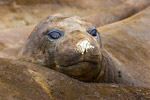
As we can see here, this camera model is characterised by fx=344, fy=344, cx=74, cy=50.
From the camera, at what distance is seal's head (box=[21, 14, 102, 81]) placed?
2.98m

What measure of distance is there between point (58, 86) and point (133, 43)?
Answer: 263cm

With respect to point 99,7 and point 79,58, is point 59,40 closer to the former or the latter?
point 79,58

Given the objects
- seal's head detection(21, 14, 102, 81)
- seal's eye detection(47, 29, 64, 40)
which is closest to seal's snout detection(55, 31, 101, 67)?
seal's head detection(21, 14, 102, 81)

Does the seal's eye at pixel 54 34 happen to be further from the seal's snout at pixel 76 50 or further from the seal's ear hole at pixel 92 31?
the seal's ear hole at pixel 92 31

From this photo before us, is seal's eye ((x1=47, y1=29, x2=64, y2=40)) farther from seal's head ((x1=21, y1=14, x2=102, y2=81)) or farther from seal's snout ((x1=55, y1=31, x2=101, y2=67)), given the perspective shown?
seal's snout ((x1=55, y1=31, x2=101, y2=67))

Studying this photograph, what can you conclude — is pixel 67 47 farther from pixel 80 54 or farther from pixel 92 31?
pixel 92 31

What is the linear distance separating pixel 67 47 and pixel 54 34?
1.29ft

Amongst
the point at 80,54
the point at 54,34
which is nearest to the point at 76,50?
the point at 80,54

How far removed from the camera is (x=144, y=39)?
5219mm

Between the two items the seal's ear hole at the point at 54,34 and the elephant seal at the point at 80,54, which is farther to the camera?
the seal's ear hole at the point at 54,34

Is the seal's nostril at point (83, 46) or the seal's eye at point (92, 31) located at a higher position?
the seal's eye at point (92, 31)

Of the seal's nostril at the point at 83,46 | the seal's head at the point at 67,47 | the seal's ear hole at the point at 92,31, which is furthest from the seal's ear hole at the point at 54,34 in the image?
the seal's nostril at the point at 83,46

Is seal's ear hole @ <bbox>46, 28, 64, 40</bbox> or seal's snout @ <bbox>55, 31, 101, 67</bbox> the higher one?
seal's ear hole @ <bbox>46, 28, 64, 40</bbox>

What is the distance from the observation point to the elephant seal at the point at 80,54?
2998mm
